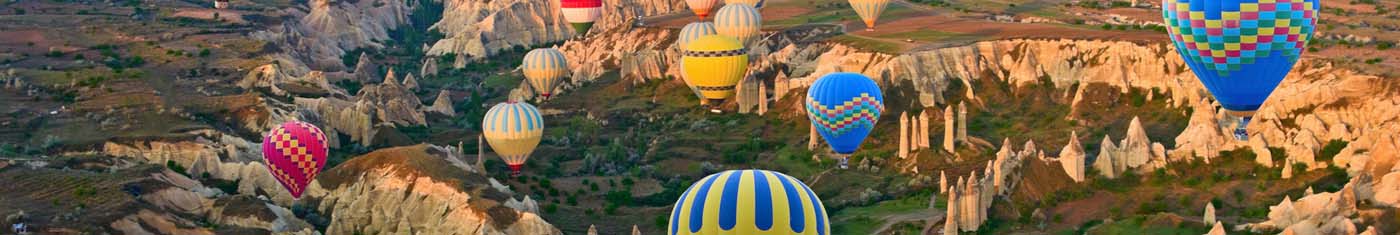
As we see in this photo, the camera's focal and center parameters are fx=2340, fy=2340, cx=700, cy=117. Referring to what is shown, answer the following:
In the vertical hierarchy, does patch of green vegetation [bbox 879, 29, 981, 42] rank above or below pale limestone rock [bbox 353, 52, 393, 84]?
above

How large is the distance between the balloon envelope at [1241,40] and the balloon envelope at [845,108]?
1227 cm

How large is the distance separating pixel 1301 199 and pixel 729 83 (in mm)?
34152

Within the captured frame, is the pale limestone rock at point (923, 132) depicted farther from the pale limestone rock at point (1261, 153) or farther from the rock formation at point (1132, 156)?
the pale limestone rock at point (1261, 153)

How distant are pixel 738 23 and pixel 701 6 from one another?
36.7ft

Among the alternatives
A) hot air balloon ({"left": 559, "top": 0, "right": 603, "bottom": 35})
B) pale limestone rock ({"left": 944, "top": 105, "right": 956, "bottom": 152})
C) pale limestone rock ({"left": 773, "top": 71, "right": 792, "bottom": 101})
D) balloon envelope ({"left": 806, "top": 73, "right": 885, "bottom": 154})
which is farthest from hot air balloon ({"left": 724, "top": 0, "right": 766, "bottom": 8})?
pale limestone rock ({"left": 944, "top": 105, "right": 956, "bottom": 152})

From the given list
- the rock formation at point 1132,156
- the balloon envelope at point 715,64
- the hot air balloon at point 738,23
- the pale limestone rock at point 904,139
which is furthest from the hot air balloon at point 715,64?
the rock formation at point 1132,156

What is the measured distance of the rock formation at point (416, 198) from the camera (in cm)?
6469

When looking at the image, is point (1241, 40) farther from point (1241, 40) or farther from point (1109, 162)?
point (1109, 162)

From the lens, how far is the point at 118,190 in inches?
2623

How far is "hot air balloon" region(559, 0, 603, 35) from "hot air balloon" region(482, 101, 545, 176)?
32767mm

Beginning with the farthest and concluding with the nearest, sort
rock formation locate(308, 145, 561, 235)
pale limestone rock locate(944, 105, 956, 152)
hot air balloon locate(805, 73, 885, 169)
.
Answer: hot air balloon locate(805, 73, 885, 169), pale limestone rock locate(944, 105, 956, 152), rock formation locate(308, 145, 561, 235)

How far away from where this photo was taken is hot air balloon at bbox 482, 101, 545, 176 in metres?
81.2

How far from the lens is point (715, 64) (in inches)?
3637

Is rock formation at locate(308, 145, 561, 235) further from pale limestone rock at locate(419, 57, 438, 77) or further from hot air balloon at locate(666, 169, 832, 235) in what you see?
pale limestone rock at locate(419, 57, 438, 77)
